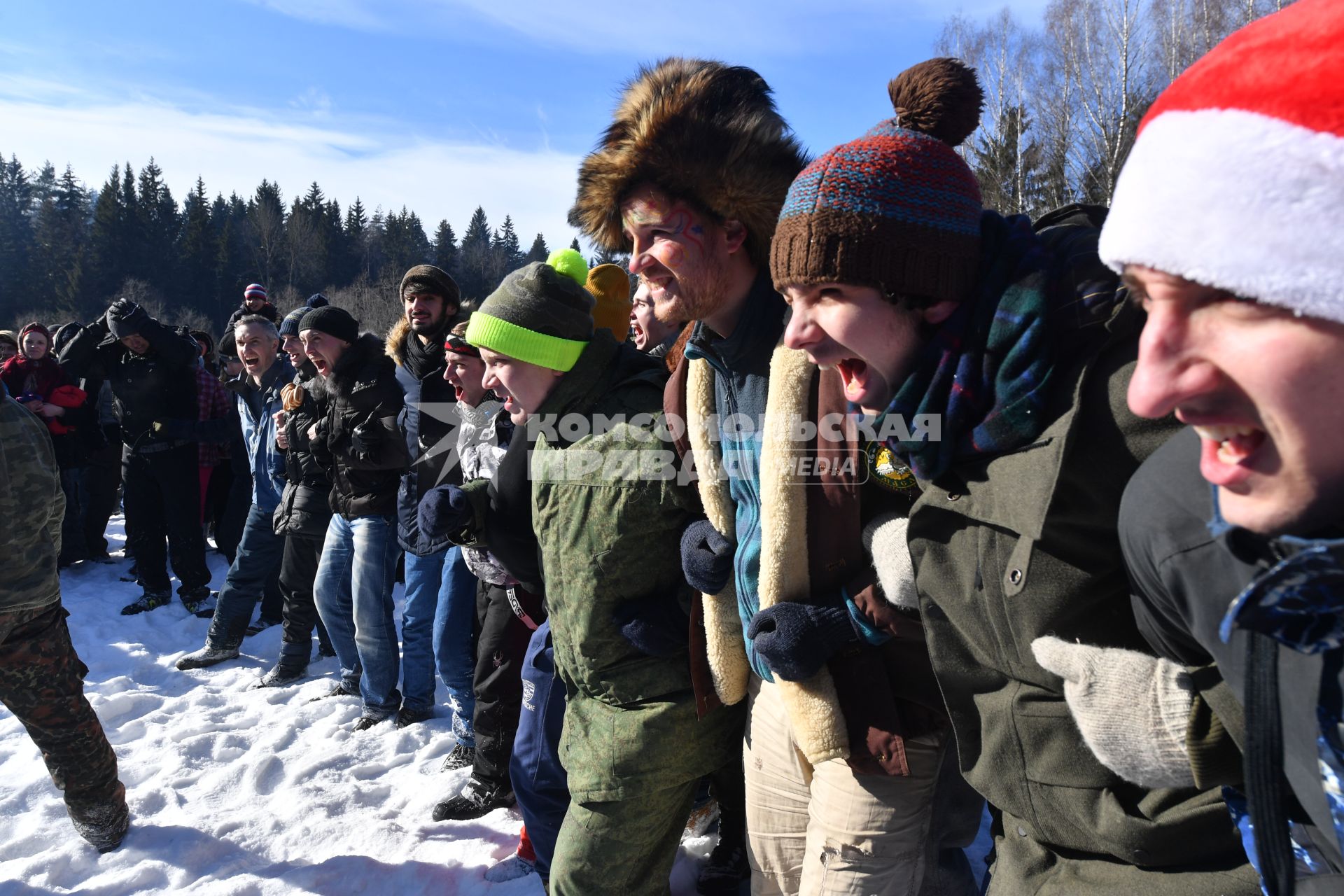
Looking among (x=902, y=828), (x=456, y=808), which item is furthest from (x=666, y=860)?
(x=456, y=808)

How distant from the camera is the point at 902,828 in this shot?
5.54 ft

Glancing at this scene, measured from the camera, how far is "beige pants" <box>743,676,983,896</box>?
1683 millimetres

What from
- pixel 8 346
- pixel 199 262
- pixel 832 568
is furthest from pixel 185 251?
pixel 832 568

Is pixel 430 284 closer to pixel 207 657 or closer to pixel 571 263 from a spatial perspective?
pixel 571 263

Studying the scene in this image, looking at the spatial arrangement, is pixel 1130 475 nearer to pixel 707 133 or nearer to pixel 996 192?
pixel 707 133

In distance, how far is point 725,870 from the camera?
2.76 metres

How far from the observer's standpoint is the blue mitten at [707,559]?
1.89 metres

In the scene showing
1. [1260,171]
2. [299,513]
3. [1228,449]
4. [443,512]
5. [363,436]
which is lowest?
[299,513]

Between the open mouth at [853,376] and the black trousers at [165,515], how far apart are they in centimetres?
607

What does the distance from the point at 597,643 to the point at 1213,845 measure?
141cm

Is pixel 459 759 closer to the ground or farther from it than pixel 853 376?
closer to the ground

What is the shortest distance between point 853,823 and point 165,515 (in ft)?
20.2

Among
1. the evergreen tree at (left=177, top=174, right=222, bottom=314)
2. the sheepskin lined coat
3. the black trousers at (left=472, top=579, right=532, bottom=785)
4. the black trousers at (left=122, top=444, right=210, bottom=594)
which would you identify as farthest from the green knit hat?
the evergreen tree at (left=177, top=174, right=222, bottom=314)

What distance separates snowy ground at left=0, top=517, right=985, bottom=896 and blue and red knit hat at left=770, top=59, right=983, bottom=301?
2332mm
